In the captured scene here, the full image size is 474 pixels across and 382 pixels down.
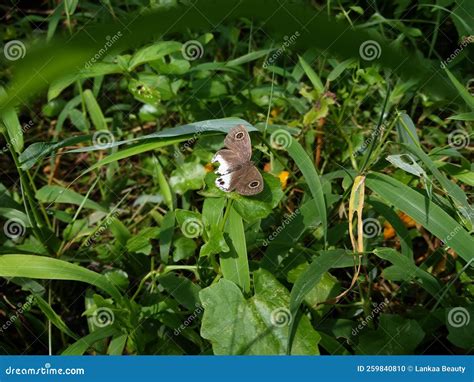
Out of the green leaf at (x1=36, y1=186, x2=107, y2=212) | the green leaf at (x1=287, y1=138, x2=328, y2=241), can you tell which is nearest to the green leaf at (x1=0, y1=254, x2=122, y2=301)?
the green leaf at (x1=36, y1=186, x2=107, y2=212)

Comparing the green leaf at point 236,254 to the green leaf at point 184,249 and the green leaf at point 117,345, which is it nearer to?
the green leaf at point 184,249

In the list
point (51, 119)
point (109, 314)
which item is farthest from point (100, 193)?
point (109, 314)

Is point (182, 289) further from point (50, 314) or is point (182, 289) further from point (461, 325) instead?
point (461, 325)

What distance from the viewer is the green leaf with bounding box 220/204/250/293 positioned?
75.4 inches

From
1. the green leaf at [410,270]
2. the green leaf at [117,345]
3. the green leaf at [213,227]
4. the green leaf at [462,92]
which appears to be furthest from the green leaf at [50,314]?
the green leaf at [462,92]

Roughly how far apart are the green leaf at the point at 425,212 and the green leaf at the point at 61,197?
1.20 metres

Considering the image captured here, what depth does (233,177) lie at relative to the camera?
183 centimetres

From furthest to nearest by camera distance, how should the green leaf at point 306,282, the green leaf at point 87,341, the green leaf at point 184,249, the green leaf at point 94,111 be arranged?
the green leaf at point 94,111 → the green leaf at point 184,249 → the green leaf at point 87,341 → the green leaf at point 306,282

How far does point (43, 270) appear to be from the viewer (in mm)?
1936

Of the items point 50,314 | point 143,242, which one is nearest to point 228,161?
point 143,242

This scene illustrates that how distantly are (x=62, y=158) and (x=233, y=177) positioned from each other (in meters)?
1.49

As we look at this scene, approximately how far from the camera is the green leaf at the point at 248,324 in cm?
178

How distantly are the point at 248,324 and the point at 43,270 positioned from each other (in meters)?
0.70
